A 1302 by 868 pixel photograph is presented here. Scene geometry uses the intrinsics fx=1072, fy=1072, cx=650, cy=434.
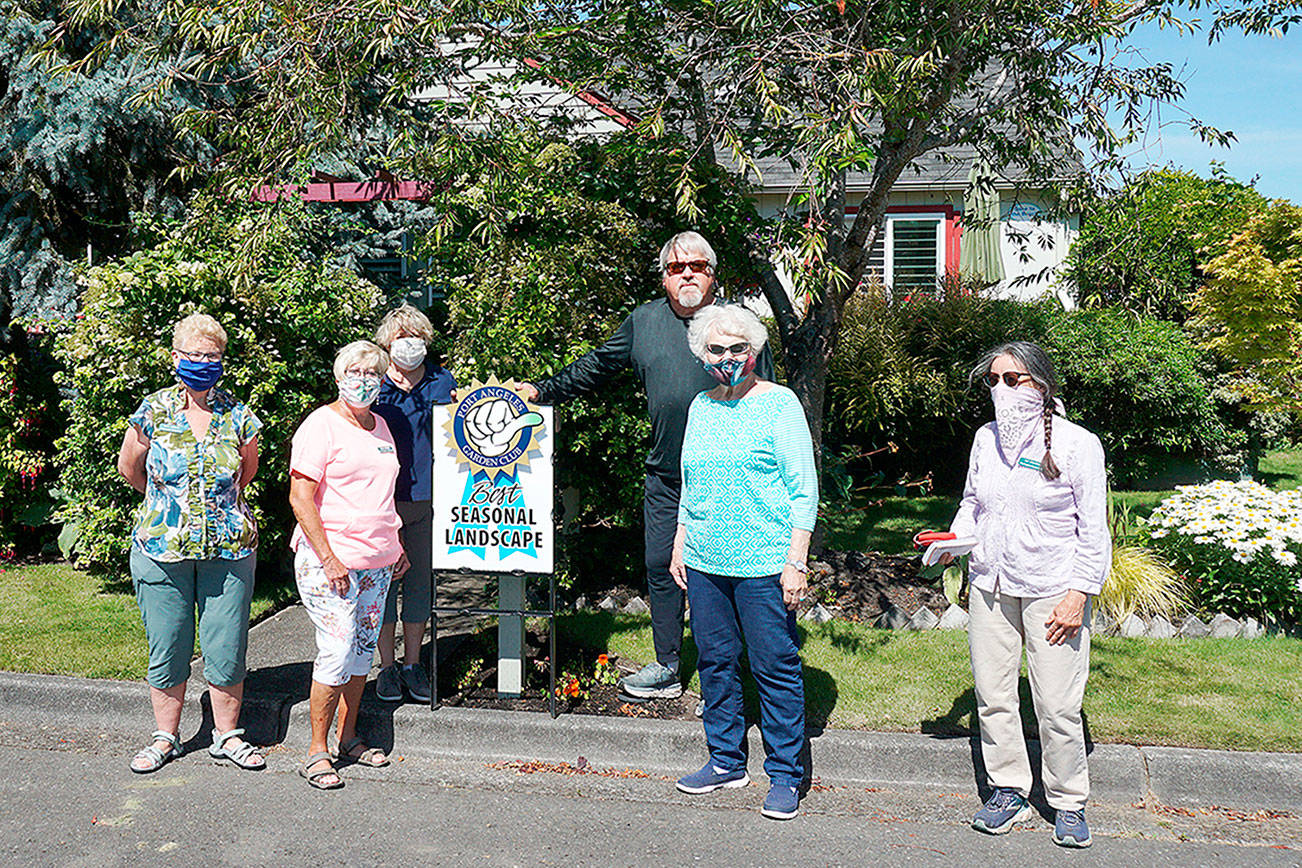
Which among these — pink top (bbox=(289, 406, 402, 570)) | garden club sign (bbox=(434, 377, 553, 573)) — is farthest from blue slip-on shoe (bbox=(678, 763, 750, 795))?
pink top (bbox=(289, 406, 402, 570))

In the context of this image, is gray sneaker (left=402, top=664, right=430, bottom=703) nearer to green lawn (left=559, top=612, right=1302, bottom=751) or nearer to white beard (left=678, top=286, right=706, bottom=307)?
green lawn (left=559, top=612, right=1302, bottom=751)

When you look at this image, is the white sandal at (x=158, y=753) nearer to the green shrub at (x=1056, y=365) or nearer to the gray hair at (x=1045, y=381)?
the gray hair at (x=1045, y=381)

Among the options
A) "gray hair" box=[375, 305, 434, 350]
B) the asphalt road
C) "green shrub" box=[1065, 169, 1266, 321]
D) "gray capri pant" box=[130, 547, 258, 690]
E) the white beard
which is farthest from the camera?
"green shrub" box=[1065, 169, 1266, 321]

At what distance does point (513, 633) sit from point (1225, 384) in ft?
29.5

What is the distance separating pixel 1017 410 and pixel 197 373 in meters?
3.22

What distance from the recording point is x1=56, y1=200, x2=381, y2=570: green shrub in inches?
248

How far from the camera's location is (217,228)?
21.6ft

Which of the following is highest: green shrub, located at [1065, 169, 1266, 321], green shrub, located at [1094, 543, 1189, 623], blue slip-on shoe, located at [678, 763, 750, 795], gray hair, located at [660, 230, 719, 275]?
green shrub, located at [1065, 169, 1266, 321]

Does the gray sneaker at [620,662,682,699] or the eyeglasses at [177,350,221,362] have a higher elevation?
the eyeglasses at [177,350,221,362]

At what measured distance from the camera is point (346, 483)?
4359 mm

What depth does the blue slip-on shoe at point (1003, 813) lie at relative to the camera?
397cm

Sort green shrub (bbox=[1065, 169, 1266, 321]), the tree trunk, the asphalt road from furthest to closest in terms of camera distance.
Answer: the tree trunk, green shrub (bbox=[1065, 169, 1266, 321]), the asphalt road

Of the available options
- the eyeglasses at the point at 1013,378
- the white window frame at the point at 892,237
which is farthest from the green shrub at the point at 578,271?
the white window frame at the point at 892,237

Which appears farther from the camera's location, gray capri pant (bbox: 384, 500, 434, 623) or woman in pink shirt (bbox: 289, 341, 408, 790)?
gray capri pant (bbox: 384, 500, 434, 623)
